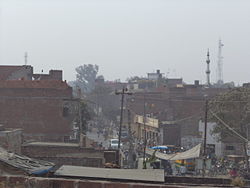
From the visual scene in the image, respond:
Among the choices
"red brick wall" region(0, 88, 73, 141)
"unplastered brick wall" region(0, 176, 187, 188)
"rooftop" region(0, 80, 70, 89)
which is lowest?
"unplastered brick wall" region(0, 176, 187, 188)

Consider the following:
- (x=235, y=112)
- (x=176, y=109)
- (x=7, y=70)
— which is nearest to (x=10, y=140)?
(x=235, y=112)

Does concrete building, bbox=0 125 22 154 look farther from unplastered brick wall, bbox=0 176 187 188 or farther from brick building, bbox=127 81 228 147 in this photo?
brick building, bbox=127 81 228 147

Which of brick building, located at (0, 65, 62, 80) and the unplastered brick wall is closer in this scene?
the unplastered brick wall

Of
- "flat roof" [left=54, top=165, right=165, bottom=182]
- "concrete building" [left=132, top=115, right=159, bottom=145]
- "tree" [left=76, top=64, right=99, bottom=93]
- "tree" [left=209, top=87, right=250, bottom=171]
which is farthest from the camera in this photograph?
"tree" [left=76, top=64, right=99, bottom=93]

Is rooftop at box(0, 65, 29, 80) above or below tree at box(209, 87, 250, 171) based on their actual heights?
above

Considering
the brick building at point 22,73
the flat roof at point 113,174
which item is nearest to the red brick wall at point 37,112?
the brick building at point 22,73

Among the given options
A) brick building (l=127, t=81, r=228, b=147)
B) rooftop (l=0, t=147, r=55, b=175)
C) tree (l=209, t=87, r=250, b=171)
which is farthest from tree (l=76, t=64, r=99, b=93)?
rooftop (l=0, t=147, r=55, b=175)

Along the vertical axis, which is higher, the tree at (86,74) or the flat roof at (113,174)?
the tree at (86,74)

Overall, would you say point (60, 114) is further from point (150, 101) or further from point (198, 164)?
point (150, 101)

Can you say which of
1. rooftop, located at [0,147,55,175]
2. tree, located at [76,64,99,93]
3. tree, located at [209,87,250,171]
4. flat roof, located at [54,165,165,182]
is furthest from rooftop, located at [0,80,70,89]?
tree, located at [76,64,99,93]

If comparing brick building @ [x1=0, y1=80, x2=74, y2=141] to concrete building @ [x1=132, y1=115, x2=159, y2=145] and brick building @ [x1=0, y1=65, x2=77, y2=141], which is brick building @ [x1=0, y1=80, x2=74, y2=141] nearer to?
brick building @ [x1=0, y1=65, x2=77, y2=141]

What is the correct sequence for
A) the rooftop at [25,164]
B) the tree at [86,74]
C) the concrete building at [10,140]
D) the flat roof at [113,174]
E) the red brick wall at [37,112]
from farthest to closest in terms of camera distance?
the tree at [86,74]
the red brick wall at [37,112]
the concrete building at [10,140]
the rooftop at [25,164]
the flat roof at [113,174]

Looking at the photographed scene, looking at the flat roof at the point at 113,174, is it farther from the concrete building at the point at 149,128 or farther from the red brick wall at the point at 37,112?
the concrete building at the point at 149,128

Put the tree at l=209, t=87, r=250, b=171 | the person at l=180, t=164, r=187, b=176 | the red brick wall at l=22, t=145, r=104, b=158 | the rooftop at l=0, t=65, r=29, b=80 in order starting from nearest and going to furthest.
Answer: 1. the red brick wall at l=22, t=145, r=104, b=158
2. the person at l=180, t=164, r=187, b=176
3. the tree at l=209, t=87, r=250, b=171
4. the rooftop at l=0, t=65, r=29, b=80
